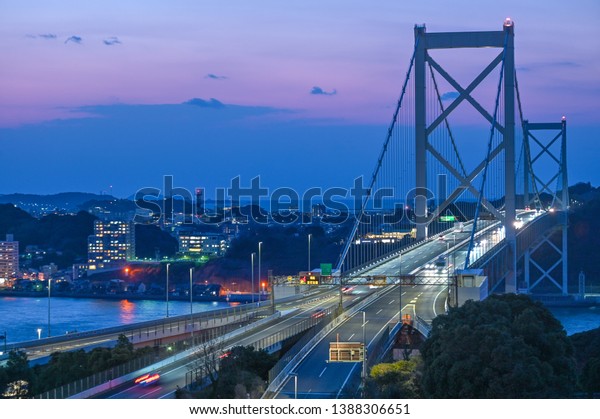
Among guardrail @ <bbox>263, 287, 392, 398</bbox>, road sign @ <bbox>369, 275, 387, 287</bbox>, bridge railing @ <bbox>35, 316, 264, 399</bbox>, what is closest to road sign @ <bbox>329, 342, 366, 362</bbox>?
guardrail @ <bbox>263, 287, 392, 398</bbox>

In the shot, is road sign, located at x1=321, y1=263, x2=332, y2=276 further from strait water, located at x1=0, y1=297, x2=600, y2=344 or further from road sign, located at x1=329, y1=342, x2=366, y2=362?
strait water, located at x1=0, y1=297, x2=600, y2=344

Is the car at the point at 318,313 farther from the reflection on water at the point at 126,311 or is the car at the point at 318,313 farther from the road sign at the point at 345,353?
the reflection on water at the point at 126,311

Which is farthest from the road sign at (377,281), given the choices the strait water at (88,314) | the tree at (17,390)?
the strait water at (88,314)

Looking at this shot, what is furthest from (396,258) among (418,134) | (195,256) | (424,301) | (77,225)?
(77,225)

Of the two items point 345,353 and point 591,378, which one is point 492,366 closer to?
point 591,378

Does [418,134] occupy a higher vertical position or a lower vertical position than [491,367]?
higher

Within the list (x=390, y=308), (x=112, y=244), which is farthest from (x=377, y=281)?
(x=112, y=244)
